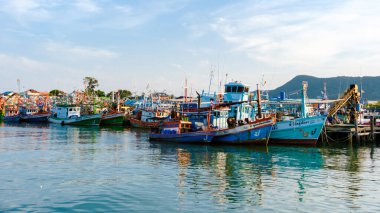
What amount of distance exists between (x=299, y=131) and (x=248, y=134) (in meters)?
6.12

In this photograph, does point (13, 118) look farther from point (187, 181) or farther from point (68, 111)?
point (187, 181)

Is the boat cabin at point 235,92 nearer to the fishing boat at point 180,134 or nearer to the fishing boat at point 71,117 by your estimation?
the fishing boat at point 180,134

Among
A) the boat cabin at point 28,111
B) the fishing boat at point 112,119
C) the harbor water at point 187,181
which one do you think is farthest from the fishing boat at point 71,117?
the harbor water at point 187,181

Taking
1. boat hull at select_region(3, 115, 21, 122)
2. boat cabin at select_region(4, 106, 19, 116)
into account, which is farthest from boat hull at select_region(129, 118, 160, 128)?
boat cabin at select_region(4, 106, 19, 116)

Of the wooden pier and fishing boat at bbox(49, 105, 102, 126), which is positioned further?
fishing boat at bbox(49, 105, 102, 126)

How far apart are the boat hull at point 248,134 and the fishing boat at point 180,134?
4.46ft

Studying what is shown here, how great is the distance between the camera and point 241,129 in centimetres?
4338

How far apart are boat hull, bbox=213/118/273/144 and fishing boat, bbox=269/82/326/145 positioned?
2.77m

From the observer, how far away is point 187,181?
77.6ft

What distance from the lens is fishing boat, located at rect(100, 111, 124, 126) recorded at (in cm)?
9169

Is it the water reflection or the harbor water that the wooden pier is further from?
the harbor water

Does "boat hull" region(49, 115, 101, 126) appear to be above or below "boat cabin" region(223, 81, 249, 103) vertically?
below

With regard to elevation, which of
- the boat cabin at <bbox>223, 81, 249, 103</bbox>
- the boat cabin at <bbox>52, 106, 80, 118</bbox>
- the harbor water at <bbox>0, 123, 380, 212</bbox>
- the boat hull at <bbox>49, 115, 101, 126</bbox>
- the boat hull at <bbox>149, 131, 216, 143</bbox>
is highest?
the boat cabin at <bbox>223, 81, 249, 103</bbox>

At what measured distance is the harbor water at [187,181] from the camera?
18.3m
